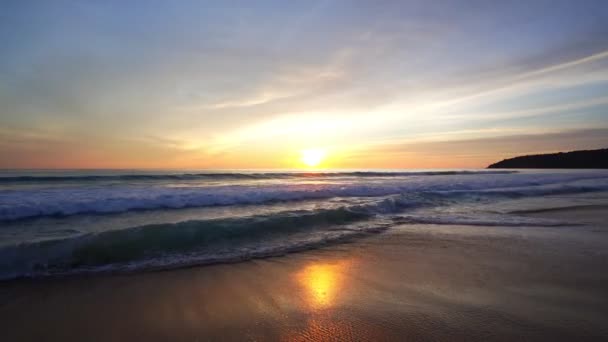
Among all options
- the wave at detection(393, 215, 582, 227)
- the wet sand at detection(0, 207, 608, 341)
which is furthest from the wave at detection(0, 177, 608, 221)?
the wet sand at detection(0, 207, 608, 341)

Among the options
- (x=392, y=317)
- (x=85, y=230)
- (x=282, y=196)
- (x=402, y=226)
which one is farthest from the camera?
(x=282, y=196)

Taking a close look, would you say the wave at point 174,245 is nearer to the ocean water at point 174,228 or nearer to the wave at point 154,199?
the ocean water at point 174,228

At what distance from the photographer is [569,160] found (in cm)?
6569

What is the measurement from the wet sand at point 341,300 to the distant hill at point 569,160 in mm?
77626

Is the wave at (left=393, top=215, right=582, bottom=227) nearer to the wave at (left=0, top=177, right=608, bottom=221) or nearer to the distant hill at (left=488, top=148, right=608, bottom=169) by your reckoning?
the wave at (left=0, top=177, right=608, bottom=221)

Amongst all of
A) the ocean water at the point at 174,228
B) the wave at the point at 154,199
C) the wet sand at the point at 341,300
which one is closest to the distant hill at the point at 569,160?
the wave at the point at 154,199

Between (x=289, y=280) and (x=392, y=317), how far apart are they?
1462 mm

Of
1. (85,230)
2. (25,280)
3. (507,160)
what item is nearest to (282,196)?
(85,230)

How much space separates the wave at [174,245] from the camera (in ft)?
14.9

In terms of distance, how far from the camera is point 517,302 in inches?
122

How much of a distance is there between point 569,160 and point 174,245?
3354 inches

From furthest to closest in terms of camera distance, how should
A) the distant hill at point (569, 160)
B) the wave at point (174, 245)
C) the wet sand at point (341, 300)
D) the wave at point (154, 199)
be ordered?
the distant hill at point (569, 160) < the wave at point (154, 199) < the wave at point (174, 245) < the wet sand at point (341, 300)

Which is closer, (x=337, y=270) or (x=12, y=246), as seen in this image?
(x=337, y=270)

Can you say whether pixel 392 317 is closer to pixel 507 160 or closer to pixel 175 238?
pixel 175 238
